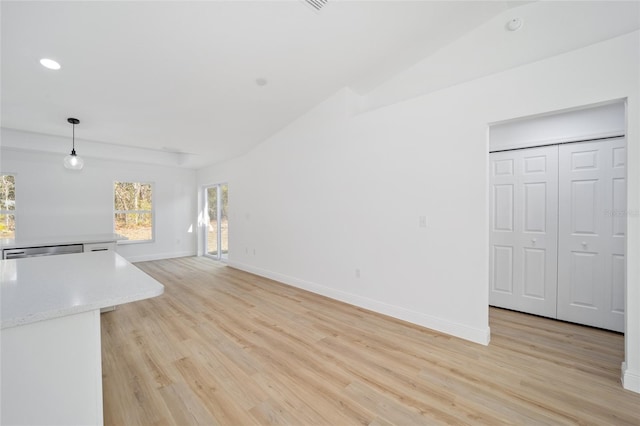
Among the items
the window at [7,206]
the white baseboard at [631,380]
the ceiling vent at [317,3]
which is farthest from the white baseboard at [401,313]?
the window at [7,206]

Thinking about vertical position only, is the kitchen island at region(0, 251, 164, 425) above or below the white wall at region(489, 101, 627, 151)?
A: below

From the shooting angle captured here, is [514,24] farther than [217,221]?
No

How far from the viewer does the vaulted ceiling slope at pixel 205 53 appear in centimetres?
228

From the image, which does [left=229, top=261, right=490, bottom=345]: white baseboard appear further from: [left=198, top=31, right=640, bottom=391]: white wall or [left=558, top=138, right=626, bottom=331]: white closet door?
[left=558, top=138, right=626, bottom=331]: white closet door

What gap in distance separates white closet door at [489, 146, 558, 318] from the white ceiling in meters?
1.74

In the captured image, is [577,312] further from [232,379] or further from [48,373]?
[48,373]

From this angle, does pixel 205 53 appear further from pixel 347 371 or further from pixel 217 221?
pixel 217 221

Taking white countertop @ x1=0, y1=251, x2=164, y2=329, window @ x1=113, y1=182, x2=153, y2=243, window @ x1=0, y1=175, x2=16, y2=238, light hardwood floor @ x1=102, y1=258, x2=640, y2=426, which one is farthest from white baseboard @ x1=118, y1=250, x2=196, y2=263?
white countertop @ x1=0, y1=251, x2=164, y2=329

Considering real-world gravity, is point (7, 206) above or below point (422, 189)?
below

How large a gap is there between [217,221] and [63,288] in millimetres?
5844

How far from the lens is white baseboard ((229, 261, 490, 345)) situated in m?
2.59

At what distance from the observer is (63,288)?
52.8 inches

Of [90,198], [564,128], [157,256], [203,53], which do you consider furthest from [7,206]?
[564,128]

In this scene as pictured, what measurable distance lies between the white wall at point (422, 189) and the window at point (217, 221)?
2786mm
